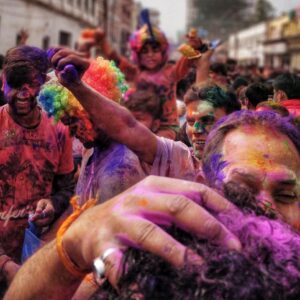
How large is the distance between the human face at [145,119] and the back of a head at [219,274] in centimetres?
308

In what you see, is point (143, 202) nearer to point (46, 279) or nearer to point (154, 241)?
point (154, 241)

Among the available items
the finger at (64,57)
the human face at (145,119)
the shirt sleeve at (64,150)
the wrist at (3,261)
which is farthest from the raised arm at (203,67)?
the finger at (64,57)

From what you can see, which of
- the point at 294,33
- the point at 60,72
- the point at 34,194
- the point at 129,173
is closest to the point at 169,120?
the point at 34,194

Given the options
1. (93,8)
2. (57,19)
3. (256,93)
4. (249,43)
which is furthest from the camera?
(249,43)

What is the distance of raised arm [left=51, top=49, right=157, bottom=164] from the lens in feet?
6.34

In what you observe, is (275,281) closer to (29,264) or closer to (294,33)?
(29,264)

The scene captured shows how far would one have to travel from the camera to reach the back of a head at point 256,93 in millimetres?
3967

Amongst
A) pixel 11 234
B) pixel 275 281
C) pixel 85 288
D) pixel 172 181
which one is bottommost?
pixel 11 234

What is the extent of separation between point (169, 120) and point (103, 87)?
7.13 ft

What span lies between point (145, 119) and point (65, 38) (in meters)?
24.1

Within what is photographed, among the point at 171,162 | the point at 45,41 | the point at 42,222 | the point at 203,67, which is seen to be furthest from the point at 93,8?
the point at 171,162

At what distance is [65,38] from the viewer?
2719 centimetres

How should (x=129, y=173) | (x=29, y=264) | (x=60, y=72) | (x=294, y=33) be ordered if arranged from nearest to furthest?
(x=29, y=264)
(x=60, y=72)
(x=129, y=173)
(x=294, y=33)

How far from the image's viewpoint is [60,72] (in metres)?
1.86
